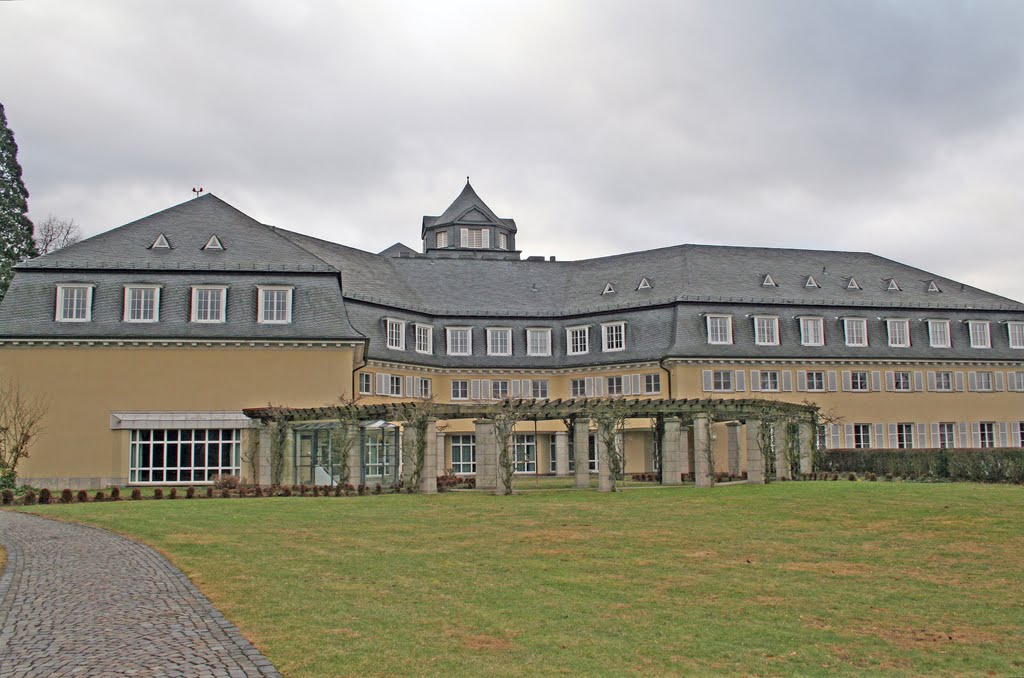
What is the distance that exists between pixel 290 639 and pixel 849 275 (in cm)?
5494

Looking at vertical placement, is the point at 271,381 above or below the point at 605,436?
above

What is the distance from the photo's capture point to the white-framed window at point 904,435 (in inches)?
2168

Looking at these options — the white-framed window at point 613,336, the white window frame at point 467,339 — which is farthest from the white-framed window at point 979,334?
the white window frame at point 467,339

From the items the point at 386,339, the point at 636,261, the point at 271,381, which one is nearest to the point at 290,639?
the point at 271,381

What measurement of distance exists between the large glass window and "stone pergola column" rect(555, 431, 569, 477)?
62.4ft

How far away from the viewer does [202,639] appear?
35.1 feet

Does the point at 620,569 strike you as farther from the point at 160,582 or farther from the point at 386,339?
the point at 386,339

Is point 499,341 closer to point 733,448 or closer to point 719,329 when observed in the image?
point 719,329

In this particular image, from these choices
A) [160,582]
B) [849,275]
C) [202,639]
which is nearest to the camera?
[202,639]

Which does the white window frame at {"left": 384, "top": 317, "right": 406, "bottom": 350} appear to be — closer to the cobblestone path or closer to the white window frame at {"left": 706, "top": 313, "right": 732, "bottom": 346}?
the white window frame at {"left": 706, "top": 313, "right": 732, "bottom": 346}

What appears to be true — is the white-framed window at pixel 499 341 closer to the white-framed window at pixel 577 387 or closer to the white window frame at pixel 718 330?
the white-framed window at pixel 577 387

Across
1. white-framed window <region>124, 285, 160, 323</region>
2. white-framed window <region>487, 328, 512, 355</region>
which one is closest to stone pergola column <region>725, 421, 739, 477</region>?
white-framed window <region>487, 328, 512, 355</region>

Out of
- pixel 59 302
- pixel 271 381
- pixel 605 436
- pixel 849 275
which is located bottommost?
pixel 605 436

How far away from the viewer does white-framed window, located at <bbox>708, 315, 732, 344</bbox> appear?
175 feet
